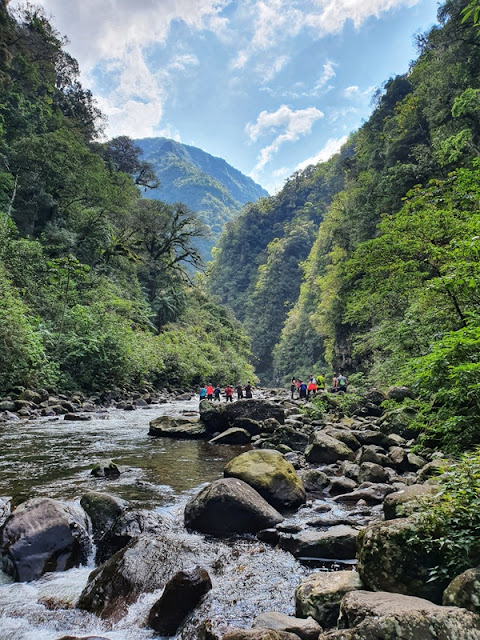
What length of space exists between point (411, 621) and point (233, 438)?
953cm

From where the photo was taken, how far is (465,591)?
2693 mm

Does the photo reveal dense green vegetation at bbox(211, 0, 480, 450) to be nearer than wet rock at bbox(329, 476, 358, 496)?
Yes

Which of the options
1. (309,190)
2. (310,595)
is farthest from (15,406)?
(309,190)

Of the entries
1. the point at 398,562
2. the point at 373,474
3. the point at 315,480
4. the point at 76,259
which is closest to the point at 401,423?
the point at 373,474

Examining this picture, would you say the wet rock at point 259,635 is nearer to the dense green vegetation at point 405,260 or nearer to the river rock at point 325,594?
the river rock at point 325,594

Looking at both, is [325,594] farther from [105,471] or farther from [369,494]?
[105,471]

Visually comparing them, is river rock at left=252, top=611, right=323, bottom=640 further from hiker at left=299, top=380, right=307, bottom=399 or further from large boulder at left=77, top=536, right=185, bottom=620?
hiker at left=299, top=380, right=307, bottom=399

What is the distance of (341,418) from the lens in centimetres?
1479

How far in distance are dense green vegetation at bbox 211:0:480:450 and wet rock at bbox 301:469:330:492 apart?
7.42 feet

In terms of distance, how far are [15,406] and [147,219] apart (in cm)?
2879

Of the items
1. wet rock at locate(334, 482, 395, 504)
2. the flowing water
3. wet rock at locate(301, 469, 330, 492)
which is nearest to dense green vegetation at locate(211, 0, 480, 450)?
wet rock at locate(334, 482, 395, 504)

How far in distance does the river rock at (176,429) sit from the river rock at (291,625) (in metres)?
9.66

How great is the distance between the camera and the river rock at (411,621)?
240 centimetres

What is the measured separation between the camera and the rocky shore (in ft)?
9.16
